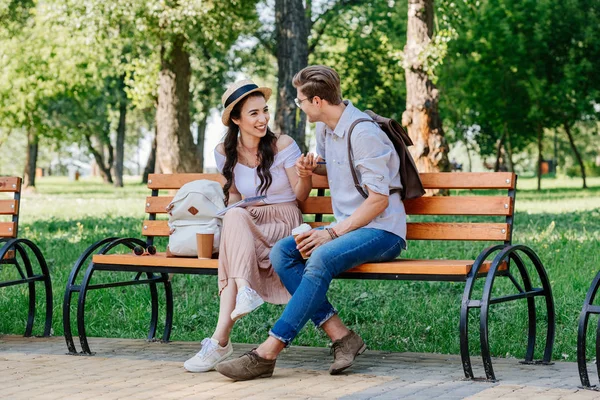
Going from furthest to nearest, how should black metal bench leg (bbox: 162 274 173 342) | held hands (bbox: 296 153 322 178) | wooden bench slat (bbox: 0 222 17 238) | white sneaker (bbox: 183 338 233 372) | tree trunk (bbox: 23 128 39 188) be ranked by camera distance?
tree trunk (bbox: 23 128 39 188) < wooden bench slat (bbox: 0 222 17 238) < black metal bench leg (bbox: 162 274 173 342) < held hands (bbox: 296 153 322 178) < white sneaker (bbox: 183 338 233 372)

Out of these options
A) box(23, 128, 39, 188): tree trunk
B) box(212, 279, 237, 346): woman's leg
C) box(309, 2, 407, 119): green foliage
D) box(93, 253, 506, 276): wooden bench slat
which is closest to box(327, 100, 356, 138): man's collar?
box(93, 253, 506, 276): wooden bench slat

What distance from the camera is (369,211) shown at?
520cm

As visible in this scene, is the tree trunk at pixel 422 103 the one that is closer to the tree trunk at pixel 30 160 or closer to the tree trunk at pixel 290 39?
the tree trunk at pixel 290 39

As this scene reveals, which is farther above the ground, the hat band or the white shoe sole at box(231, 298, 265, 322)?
the hat band

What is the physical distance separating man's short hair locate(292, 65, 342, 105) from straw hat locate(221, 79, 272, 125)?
0.48 metres

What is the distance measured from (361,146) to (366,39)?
32.9 m

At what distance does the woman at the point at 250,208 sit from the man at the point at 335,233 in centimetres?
21

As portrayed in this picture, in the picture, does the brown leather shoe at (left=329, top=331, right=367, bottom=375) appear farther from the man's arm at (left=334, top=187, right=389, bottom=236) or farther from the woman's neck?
the woman's neck

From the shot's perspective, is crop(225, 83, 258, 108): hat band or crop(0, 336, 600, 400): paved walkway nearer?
crop(0, 336, 600, 400): paved walkway

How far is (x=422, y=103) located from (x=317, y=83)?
38.1 feet

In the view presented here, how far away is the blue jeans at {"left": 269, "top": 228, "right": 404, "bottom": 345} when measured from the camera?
16.4 ft

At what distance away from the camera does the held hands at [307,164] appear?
554cm

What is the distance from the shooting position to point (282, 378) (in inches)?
199

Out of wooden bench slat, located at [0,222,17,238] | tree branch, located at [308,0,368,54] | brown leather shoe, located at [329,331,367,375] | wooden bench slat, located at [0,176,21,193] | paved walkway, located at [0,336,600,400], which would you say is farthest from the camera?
tree branch, located at [308,0,368,54]
